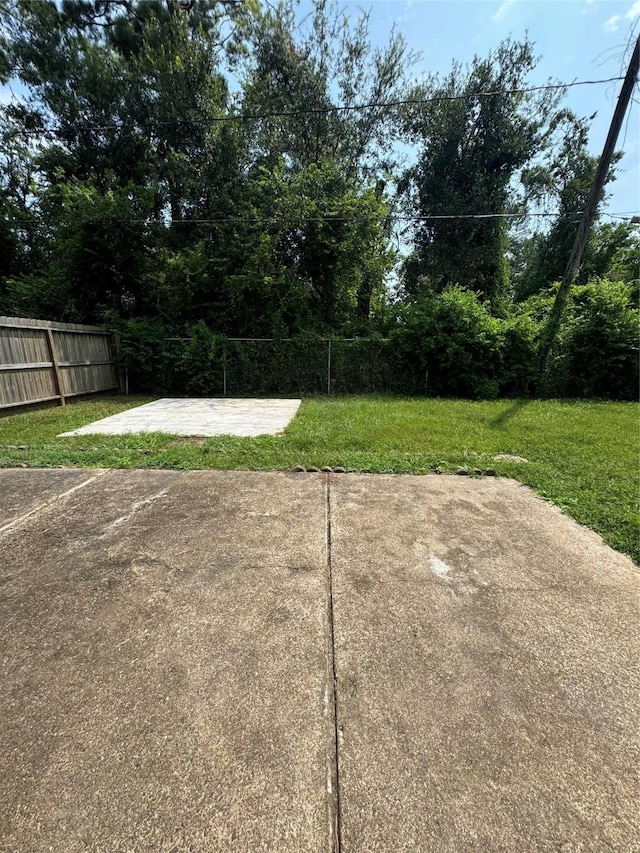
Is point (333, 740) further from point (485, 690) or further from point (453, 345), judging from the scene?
point (453, 345)

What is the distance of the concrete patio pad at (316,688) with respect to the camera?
3.41 feet

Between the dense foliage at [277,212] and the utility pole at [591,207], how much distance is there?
0.34 m

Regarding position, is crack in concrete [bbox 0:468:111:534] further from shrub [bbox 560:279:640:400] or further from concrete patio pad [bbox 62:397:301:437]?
shrub [bbox 560:279:640:400]

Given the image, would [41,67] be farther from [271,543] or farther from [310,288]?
[271,543]

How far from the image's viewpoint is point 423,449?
468 centimetres

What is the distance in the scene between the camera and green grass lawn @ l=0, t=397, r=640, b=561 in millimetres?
3469

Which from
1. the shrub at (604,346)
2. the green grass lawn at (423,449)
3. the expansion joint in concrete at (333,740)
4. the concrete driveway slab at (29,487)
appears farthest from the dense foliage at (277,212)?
the expansion joint in concrete at (333,740)

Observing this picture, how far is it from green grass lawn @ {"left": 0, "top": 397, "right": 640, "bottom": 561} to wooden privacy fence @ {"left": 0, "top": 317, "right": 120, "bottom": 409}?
659mm

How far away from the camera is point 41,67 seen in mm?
13125

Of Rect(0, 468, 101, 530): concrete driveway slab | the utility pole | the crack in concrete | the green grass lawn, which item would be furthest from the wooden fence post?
the utility pole

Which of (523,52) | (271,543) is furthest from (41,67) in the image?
(271,543)

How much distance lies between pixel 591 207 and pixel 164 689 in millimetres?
12226

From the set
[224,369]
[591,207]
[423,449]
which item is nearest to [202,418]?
[224,369]

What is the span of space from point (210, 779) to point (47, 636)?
1.08 metres
